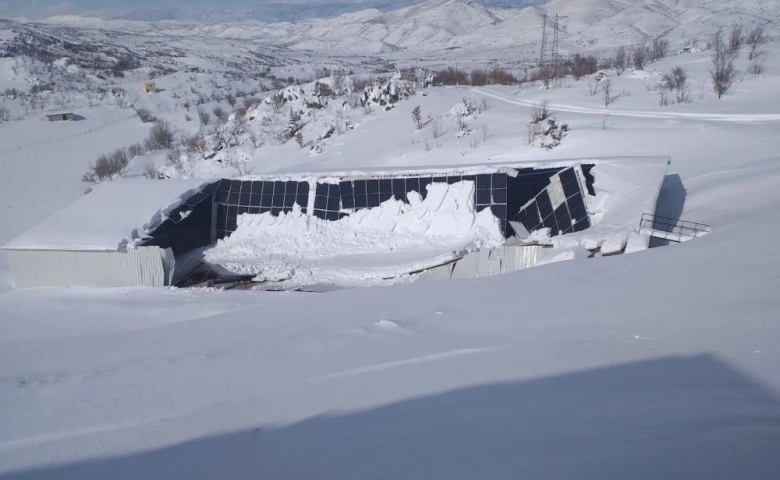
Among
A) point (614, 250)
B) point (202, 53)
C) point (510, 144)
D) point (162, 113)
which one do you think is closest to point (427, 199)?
point (614, 250)

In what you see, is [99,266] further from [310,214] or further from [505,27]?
[505,27]

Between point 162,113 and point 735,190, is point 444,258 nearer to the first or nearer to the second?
point 735,190

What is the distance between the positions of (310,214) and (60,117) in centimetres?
3728

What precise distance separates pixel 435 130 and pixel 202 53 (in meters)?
82.2

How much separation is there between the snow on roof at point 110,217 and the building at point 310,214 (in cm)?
3

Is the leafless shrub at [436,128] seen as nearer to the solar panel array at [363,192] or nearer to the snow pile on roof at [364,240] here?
the solar panel array at [363,192]

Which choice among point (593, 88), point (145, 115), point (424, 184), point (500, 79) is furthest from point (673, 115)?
point (145, 115)

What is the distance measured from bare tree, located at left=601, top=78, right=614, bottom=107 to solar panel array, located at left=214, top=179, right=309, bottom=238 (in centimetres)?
1649

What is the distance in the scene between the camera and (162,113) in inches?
1879

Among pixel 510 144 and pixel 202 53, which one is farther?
pixel 202 53

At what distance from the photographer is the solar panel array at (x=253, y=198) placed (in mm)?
13711

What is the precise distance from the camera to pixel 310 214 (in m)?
13.4

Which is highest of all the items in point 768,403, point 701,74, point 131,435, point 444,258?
point 701,74

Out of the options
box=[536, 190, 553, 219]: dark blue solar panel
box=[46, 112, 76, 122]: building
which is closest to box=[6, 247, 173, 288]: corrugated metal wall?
box=[536, 190, 553, 219]: dark blue solar panel
